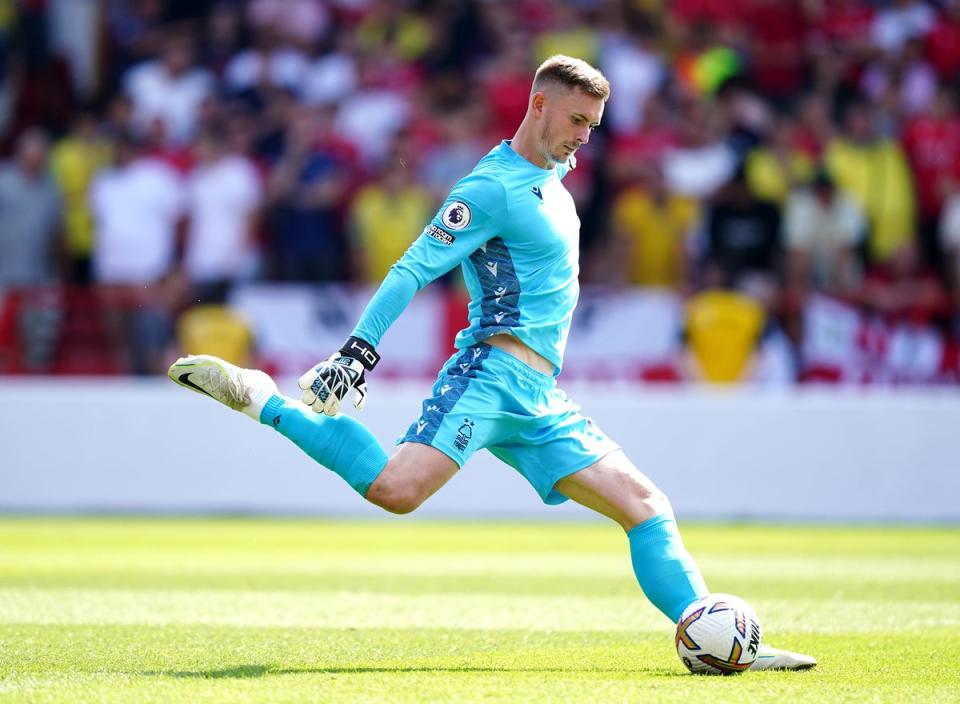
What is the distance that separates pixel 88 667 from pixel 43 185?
1127 cm

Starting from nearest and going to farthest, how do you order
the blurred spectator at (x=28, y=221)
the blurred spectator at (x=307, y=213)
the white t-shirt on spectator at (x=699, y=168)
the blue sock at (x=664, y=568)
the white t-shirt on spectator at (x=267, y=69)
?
the blue sock at (x=664, y=568) → the blurred spectator at (x=307, y=213) → the blurred spectator at (x=28, y=221) → the white t-shirt on spectator at (x=699, y=168) → the white t-shirt on spectator at (x=267, y=69)

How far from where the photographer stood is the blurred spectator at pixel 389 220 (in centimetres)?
1606

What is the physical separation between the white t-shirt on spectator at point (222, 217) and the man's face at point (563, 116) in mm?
9982

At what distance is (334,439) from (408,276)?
28.0 inches

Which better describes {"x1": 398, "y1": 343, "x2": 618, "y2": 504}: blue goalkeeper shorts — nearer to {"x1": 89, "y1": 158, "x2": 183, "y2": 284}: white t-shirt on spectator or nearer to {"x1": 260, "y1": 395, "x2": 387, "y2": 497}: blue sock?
{"x1": 260, "y1": 395, "x2": 387, "y2": 497}: blue sock

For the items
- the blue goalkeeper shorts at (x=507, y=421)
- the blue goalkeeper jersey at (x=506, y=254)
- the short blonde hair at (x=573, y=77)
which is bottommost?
the blue goalkeeper shorts at (x=507, y=421)

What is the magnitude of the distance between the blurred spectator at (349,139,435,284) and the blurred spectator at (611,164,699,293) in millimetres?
1976

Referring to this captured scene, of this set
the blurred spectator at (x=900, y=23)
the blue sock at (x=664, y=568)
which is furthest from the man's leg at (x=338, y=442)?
the blurred spectator at (x=900, y=23)

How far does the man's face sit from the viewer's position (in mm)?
6320

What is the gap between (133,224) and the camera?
Answer: 1625 cm

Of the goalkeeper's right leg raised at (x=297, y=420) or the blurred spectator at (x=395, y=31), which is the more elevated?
the blurred spectator at (x=395, y=31)

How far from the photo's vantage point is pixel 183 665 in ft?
20.1

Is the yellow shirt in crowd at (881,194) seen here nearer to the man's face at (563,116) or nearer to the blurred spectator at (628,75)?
the blurred spectator at (628,75)

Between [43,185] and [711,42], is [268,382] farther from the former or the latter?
[711,42]
